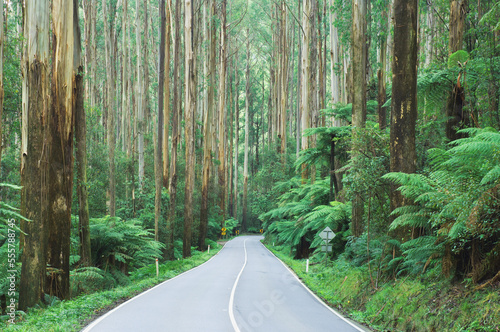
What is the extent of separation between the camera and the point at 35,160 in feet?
30.2

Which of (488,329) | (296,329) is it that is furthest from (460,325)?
(296,329)

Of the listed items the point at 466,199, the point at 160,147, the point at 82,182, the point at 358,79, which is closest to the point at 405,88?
the point at 466,199

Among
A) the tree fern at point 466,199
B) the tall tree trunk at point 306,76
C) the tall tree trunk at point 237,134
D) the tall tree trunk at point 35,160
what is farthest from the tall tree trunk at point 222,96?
the tree fern at point 466,199

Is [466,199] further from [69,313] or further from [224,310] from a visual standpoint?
[69,313]

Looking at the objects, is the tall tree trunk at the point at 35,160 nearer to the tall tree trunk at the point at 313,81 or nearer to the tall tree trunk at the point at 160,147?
the tall tree trunk at the point at 160,147

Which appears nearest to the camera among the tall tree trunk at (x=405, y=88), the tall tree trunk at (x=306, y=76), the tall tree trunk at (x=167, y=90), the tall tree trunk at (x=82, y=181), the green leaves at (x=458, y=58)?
the green leaves at (x=458, y=58)

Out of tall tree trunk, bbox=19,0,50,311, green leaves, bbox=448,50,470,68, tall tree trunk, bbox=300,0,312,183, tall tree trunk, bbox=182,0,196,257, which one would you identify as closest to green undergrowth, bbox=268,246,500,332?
green leaves, bbox=448,50,470,68

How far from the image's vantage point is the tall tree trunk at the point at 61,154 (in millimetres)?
10305

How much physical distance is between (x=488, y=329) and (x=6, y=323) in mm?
7846

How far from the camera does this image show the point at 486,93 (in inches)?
416

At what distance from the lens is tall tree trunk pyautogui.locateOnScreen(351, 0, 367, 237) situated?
14.6 metres

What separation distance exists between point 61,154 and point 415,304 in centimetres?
832

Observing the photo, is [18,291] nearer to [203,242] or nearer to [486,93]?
[486,93]

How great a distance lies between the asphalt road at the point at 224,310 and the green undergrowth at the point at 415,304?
64cm
